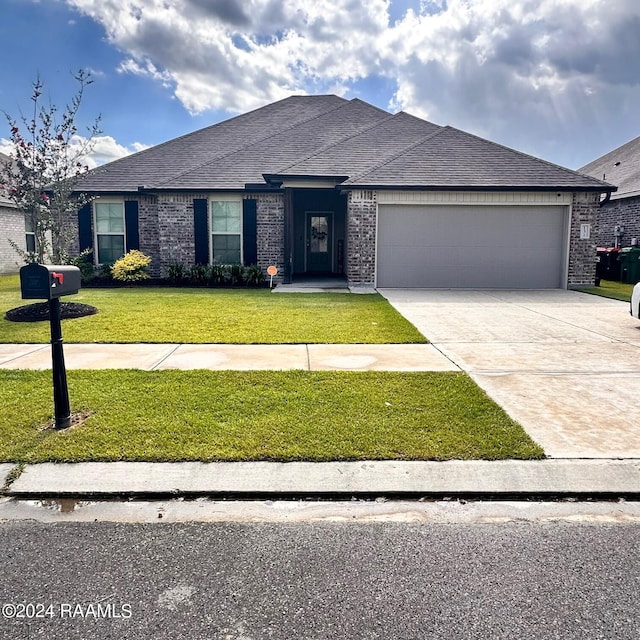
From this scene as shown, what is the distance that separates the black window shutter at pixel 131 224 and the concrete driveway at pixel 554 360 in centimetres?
936

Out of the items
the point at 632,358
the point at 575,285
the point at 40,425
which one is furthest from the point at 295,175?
the point at 40,425

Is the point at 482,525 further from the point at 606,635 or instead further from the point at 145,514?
the point at 145,514

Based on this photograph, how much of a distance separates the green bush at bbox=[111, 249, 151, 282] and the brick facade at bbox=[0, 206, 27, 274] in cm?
644

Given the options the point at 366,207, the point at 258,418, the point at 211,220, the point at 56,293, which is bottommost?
the point at 258,418

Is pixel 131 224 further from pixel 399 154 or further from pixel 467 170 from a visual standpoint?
pixel 467 170

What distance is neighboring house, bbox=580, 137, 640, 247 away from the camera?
773 inches

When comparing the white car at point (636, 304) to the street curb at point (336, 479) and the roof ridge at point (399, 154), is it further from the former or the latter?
the roof ridge at point (399, 154)

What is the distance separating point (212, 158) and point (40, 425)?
51.4ft

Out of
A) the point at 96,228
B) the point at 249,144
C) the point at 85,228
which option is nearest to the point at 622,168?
the point at 249,144

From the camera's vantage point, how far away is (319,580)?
2418 millimetres

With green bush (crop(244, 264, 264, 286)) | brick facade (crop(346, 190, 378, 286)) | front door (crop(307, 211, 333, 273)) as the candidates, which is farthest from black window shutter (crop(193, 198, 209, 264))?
brick facade (crop(346, 190, 378, 286))

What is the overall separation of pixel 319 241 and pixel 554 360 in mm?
13854

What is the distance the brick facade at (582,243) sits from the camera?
1484 cm

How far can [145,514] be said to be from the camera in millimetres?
3039
